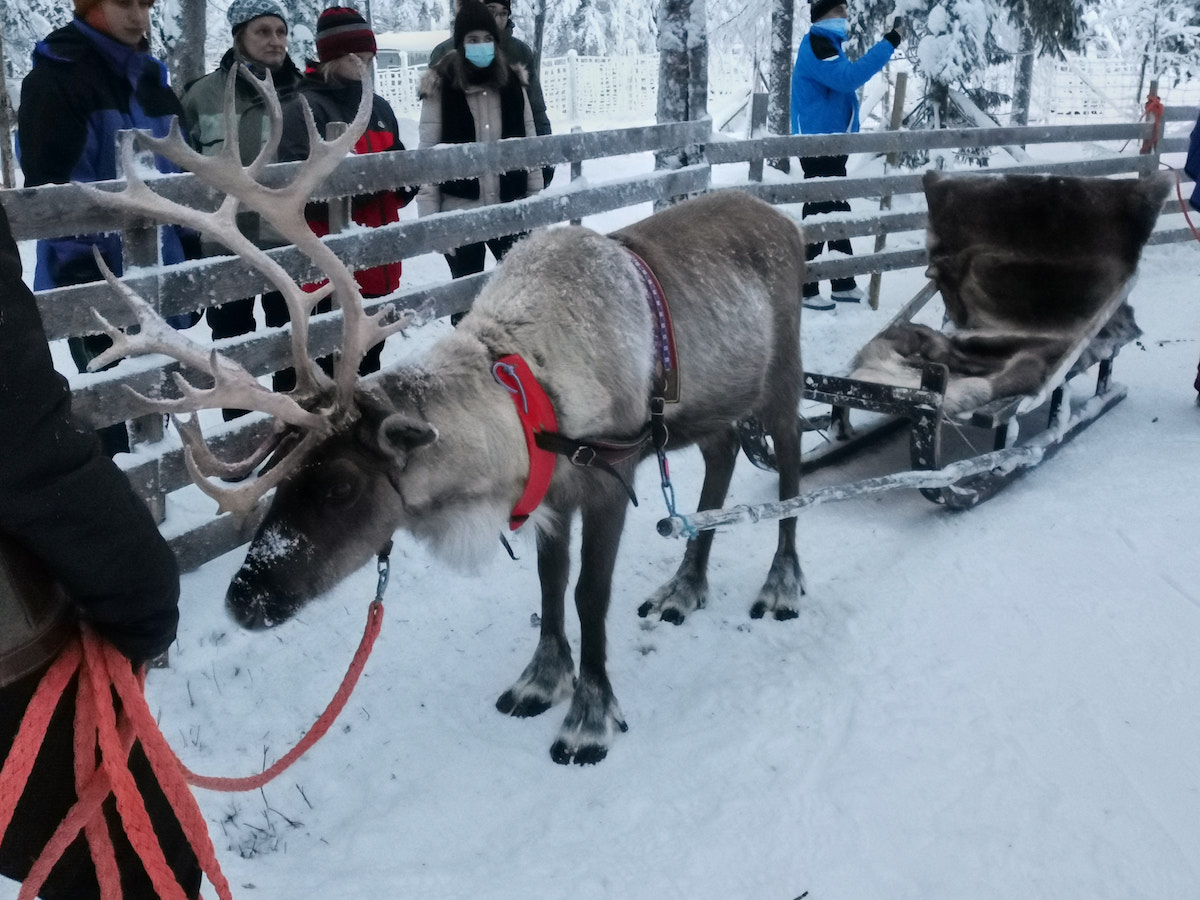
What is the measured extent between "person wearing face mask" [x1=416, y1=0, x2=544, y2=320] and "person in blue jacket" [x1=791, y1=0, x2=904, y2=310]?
3.16 metres

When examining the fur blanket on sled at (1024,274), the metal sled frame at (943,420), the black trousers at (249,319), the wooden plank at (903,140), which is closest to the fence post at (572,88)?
the wooden plank at (903,140)

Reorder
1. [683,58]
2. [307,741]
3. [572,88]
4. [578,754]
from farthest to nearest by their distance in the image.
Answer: [572,88]
[683,58]
[578,754]
[307,741]

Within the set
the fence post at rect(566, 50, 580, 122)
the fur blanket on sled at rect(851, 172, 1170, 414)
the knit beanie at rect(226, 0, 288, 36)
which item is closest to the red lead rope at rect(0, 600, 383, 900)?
the fur blanket on sled at rect(851, 172, 1170, 414)

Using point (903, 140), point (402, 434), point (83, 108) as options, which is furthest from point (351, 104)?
Result: point (903, 140)

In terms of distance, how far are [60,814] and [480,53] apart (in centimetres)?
460

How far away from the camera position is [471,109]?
16.9 ft

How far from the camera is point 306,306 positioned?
2480 mm

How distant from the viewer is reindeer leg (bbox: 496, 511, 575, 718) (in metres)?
3.08

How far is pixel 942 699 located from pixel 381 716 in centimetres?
182

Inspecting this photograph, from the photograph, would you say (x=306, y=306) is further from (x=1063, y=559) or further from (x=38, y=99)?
(x=1063, y=559)

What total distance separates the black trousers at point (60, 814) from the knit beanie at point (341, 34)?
3.80m

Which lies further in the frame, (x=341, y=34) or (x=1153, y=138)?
(x=1153, y=138)

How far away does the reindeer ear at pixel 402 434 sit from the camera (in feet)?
7.55

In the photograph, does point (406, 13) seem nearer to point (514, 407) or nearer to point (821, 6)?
point (821, 6)
